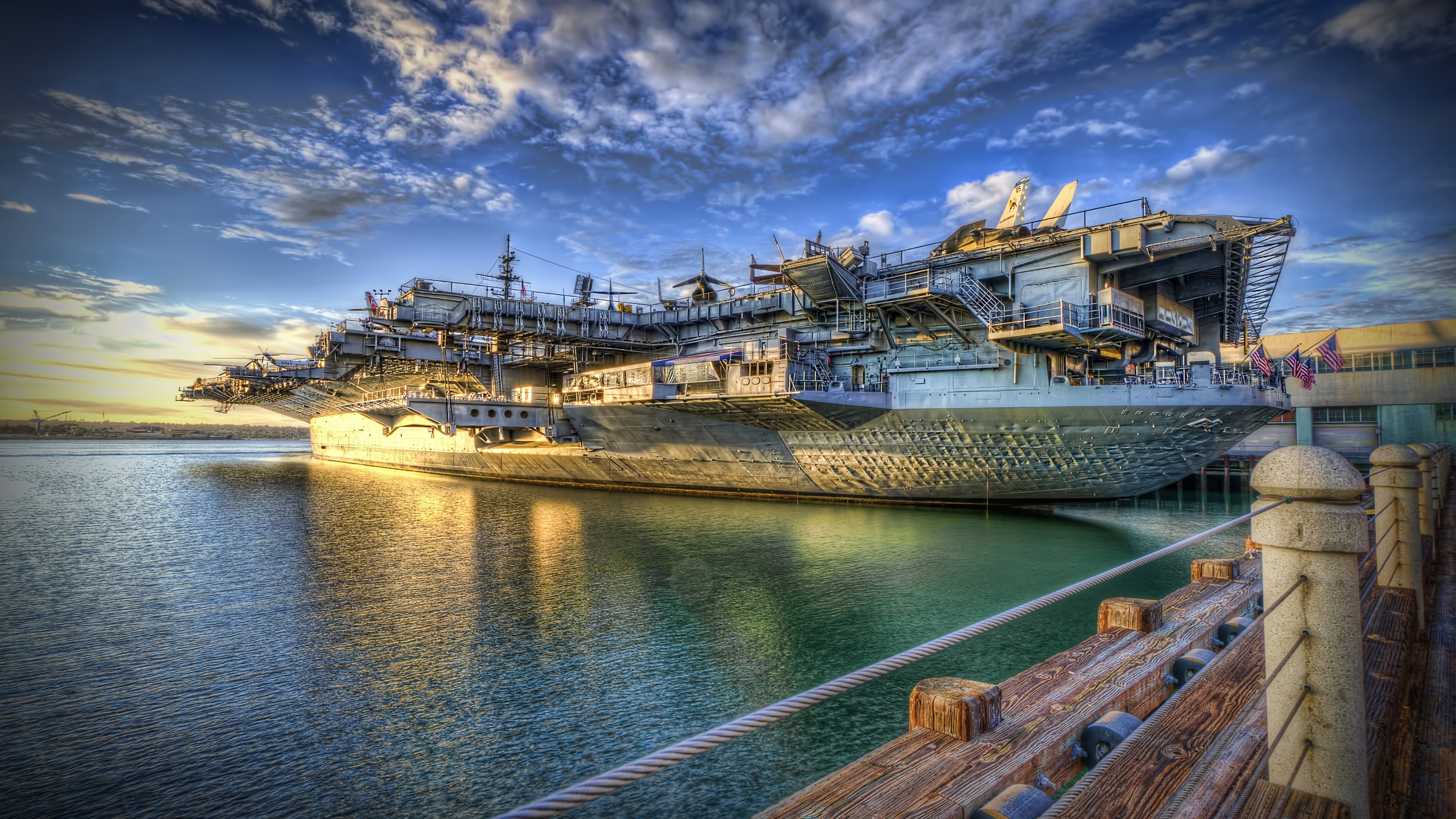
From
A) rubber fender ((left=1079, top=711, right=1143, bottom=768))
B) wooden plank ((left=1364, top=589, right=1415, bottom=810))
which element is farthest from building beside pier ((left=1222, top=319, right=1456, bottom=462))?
rubber fender ((left=1079, top=711, right=1143, bottom=768))

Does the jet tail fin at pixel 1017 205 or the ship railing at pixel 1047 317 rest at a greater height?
the jet tail fin at pixel 1017 205

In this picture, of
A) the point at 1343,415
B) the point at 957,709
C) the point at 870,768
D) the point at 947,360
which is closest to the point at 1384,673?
the point at 957,709

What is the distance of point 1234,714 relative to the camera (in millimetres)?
3115

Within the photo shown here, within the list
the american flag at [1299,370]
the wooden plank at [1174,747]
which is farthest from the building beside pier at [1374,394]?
the wooden plank at [1174,747]

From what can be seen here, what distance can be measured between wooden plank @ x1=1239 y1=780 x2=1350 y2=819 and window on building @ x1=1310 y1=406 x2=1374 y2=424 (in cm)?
4618

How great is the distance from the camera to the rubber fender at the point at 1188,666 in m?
4.21

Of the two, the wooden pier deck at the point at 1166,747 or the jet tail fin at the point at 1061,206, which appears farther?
the jet tail fin at the point at 1061,206

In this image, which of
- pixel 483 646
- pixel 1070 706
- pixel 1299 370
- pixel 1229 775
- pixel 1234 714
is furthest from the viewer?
pixel 1299 370

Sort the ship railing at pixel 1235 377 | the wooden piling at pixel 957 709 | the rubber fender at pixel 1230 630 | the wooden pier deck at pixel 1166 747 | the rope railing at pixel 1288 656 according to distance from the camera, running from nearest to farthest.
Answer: the rope railing at pixel 1288 656 → the wooden pier deck at pixel 1166 747 → the wooden piling at pixel 957 709 → the rubber fender at pixel 1230 630 → the ship railing at pixel 1235 377

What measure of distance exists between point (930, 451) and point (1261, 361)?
8851 millimetres

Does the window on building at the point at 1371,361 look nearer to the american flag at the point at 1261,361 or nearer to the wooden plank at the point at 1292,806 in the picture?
the american flag at the point at 1261,361

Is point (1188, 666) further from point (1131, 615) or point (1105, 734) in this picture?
point (1105, 734)

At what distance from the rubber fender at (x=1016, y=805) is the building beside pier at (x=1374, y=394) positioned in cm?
3843

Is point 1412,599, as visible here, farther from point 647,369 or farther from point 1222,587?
point 647,369
